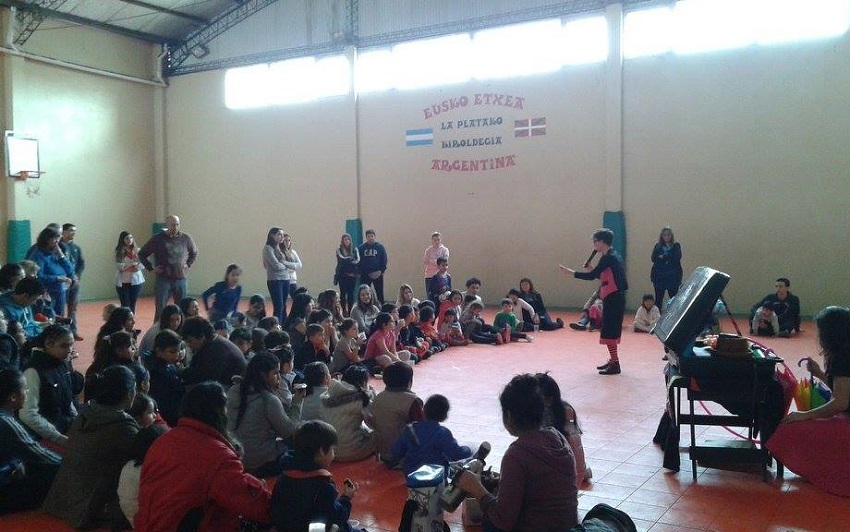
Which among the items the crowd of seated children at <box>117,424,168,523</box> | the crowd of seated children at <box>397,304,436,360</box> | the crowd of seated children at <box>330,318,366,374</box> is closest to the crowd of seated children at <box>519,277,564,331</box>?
the crowd of seated children at <box>397,304,436,360</box>

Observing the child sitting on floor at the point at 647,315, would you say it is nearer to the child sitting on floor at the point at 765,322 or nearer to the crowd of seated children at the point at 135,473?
the child sitting on floor at the point at 765,322

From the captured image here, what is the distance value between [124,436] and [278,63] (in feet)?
41.9

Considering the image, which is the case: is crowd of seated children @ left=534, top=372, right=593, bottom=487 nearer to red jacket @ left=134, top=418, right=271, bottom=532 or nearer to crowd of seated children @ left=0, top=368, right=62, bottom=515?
red jacket @ left=134, top=418, right=271, bottom=532

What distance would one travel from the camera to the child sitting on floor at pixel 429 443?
4.11m

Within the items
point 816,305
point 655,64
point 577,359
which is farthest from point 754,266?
point 577,359

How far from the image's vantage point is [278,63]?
15.3 meters

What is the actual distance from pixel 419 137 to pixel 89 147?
6716 millimetres

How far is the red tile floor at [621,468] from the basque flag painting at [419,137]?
6.25 metres

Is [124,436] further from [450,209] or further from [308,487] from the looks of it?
[450,209]

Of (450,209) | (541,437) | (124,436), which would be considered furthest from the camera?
(450,209)

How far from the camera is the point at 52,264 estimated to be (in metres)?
8.61

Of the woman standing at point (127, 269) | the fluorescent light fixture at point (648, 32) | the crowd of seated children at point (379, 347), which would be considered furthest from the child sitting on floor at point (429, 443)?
the fluorescent light fixture at point (648, 32)

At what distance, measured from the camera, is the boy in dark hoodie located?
289 centimetres

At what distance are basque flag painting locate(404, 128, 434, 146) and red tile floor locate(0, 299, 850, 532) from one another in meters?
6.25
